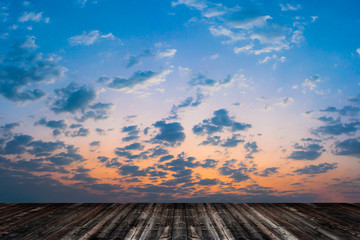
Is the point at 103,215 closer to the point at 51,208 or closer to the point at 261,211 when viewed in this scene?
the point at 51,208

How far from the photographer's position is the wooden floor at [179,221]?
4098 mm

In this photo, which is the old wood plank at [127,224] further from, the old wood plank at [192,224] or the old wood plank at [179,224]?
the old wood plank at [192,224]

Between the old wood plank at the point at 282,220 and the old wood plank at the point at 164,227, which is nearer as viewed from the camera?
the old wood plank at the point at 164,227

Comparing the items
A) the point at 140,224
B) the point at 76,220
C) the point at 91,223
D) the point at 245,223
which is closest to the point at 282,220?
the point at 245,223

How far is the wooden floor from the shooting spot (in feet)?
13.4

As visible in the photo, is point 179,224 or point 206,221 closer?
point 179,224

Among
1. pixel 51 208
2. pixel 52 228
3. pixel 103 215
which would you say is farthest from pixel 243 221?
pixel 51 208

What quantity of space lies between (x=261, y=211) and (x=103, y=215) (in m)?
3.23

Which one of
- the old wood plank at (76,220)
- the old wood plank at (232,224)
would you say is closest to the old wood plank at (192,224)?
the old wood plank at (232,224)

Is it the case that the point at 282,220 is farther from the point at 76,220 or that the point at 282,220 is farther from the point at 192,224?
the point at 76,220

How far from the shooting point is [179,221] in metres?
4.82

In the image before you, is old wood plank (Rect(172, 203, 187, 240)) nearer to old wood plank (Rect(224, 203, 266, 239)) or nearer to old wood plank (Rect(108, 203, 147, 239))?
old wood plank (Rect(108, 203, 147, 239))

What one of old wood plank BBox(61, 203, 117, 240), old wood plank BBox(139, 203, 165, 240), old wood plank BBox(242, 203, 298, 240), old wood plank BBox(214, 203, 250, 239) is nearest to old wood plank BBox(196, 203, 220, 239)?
old wood plank BBox(214, 203, 250, 239)

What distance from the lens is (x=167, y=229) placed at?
433cm
